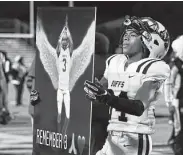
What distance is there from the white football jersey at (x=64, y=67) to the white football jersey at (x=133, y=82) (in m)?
0.35

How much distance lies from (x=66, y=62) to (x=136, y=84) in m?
0.60

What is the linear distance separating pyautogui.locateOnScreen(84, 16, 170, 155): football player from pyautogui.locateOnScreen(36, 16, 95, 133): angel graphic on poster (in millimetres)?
197

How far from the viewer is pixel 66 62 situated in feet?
12.5

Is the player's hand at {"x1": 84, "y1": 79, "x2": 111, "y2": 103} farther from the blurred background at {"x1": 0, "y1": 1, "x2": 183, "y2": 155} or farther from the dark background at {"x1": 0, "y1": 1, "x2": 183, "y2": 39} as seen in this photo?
the dark background at {"x1": 0, "y1": 1, "x2": 183, "y2": 39}

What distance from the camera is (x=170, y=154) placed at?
425cm

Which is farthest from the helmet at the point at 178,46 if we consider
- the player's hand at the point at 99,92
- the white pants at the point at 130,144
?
the player's hand at the point at 99,92

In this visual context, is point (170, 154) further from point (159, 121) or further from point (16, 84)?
point (16, 84)

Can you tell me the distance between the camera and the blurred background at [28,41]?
4016 millimetres

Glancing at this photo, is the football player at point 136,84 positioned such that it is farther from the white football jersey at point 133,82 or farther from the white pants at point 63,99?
the white pants at point 63,99

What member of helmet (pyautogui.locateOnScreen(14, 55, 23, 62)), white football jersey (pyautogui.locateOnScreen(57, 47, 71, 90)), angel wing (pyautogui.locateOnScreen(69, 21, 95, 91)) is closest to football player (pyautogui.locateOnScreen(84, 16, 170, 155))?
angel wing (pyautogui.locateOnScreen(69, 21, 95, 91))

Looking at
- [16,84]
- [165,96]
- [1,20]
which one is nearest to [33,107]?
[16,84]

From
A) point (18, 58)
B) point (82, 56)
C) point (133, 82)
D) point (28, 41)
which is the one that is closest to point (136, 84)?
point (133, 82)

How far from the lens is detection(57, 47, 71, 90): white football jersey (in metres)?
3.80

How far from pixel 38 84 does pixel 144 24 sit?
0.94 m
